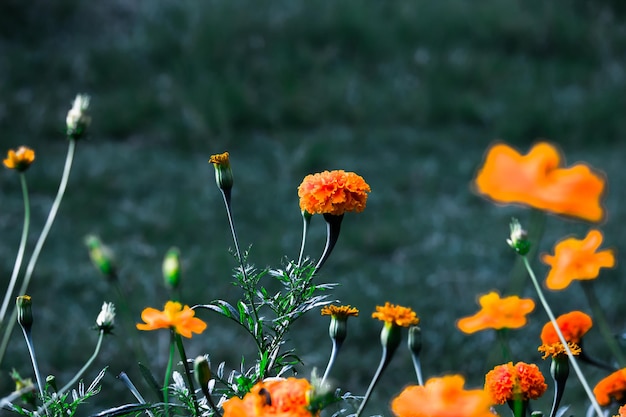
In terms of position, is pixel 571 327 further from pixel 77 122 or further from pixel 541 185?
pixel 77 122

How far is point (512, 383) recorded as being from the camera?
58 centimetres

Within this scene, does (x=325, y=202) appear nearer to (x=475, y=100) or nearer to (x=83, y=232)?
(x=83, y=232)

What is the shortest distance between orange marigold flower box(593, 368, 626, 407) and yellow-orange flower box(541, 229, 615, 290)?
9 cm

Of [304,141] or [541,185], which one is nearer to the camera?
[541,185]

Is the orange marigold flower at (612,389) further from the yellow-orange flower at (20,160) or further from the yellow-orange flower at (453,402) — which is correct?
the yellow-orange flower at (20,160)

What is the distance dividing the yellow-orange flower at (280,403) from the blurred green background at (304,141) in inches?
63.7

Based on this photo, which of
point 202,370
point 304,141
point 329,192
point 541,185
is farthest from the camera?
point 304,141

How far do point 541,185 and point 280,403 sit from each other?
7.4 inches

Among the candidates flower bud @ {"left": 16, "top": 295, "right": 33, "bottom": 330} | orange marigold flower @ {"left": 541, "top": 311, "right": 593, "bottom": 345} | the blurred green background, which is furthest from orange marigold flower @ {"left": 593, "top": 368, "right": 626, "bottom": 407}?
the blurred green background

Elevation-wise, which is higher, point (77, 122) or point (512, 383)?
point (77, 122)

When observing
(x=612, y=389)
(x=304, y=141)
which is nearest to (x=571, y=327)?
(x=612, y=389)

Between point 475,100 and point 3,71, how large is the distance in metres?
2.18

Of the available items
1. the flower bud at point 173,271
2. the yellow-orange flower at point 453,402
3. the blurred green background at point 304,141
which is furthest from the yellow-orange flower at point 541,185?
the blurred green background at point 304,141

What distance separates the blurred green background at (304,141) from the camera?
2428 millimetres
